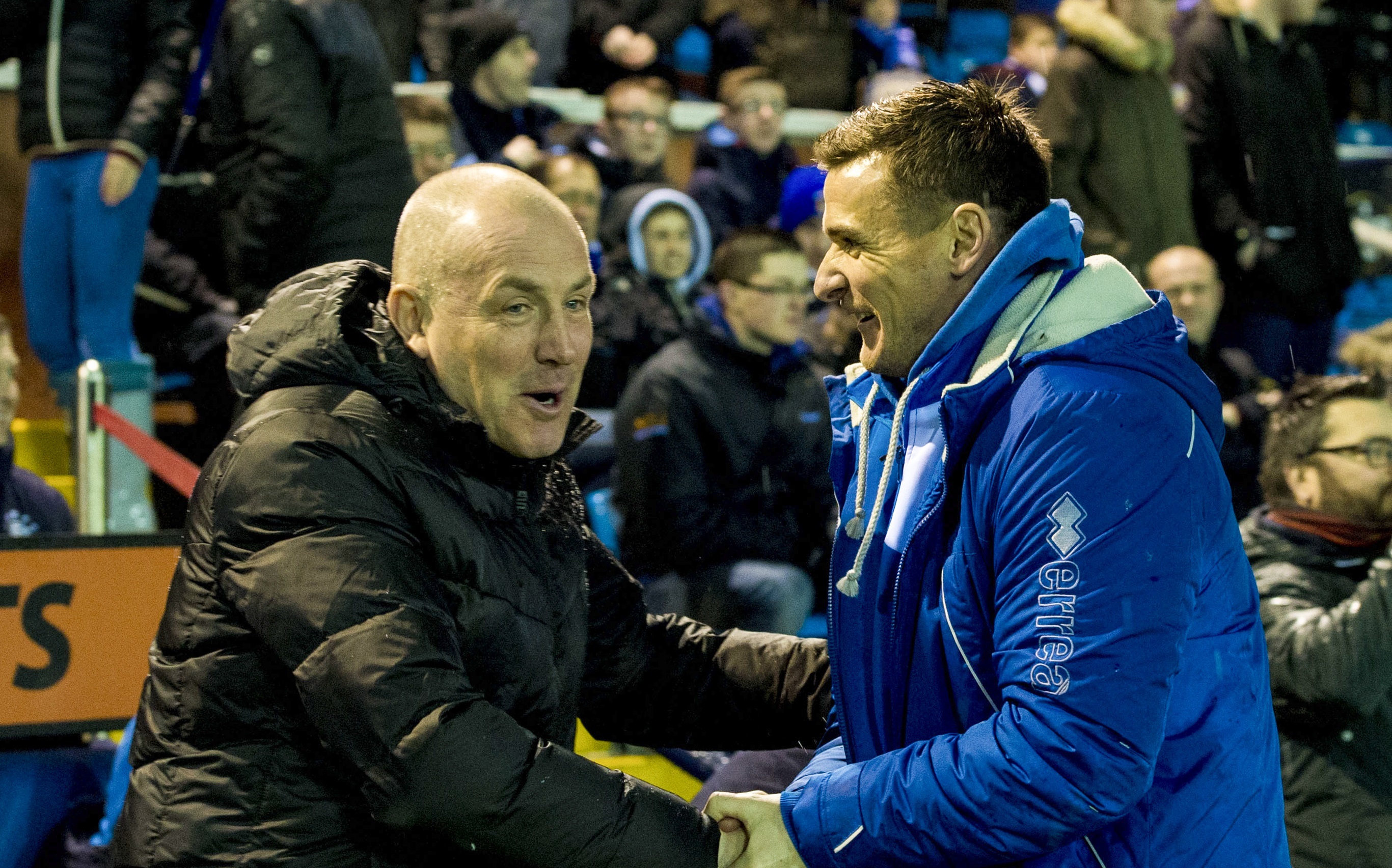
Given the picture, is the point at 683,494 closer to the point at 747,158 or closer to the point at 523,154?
the point at 523,154

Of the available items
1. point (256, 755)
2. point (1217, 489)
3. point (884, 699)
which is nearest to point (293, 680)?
point (256, 755)

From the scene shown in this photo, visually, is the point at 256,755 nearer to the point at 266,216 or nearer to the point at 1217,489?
the point at 1217,489

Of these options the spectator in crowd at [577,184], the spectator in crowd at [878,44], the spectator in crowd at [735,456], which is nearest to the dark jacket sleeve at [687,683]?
the spectator in crowd at [735,456]

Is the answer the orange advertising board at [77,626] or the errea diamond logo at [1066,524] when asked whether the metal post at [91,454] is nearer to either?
the orange advertising board at [77,626]

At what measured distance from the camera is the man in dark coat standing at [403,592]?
2227 millimetres

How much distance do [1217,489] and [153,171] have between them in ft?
15.5

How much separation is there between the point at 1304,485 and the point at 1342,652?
0.67m

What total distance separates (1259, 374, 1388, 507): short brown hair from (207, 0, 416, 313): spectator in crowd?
10.0 ft

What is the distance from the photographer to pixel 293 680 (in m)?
2.33

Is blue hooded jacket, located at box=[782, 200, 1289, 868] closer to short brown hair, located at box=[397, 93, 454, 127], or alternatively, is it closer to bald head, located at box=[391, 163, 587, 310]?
bald head, located at box=[391, 163, 587, 310]

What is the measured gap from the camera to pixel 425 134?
685 centimetres

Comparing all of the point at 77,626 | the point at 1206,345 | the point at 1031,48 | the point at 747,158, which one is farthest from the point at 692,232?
the point at 77,626

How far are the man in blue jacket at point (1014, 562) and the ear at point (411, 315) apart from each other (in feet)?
2.29

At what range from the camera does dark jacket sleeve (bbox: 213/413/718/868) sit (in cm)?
220
